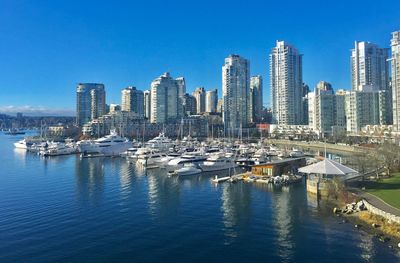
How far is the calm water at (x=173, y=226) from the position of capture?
19484mm

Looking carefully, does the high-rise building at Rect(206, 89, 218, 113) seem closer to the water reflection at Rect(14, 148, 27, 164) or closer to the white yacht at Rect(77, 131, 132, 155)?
the white yacht at Rect(77, 131, 132, 155)

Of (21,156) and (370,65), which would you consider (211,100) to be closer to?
(370,65)

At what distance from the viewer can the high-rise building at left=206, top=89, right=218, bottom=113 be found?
192500 millimetres

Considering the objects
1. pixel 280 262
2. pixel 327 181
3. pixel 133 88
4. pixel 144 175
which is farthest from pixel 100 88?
pixel 280 262

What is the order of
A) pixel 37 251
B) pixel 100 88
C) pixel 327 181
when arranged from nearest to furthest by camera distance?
pixel 37 251 → pixel 327 181 → pixel 100 88

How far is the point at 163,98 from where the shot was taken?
485ft

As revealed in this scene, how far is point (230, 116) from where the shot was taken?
481 ft

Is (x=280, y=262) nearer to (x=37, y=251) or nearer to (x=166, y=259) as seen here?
(x=166, y=259)

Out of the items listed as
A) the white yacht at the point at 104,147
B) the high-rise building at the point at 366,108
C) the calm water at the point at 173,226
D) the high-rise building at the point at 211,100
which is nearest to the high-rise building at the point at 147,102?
the high-rise building at the point at 211,100

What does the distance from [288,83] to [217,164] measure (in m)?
92.6

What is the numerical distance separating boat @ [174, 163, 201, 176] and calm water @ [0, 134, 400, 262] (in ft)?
25.2

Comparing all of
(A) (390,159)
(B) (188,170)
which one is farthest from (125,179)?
(A) (390,159)

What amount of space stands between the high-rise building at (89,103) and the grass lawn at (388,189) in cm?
15274

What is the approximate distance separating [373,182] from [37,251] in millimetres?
28544
